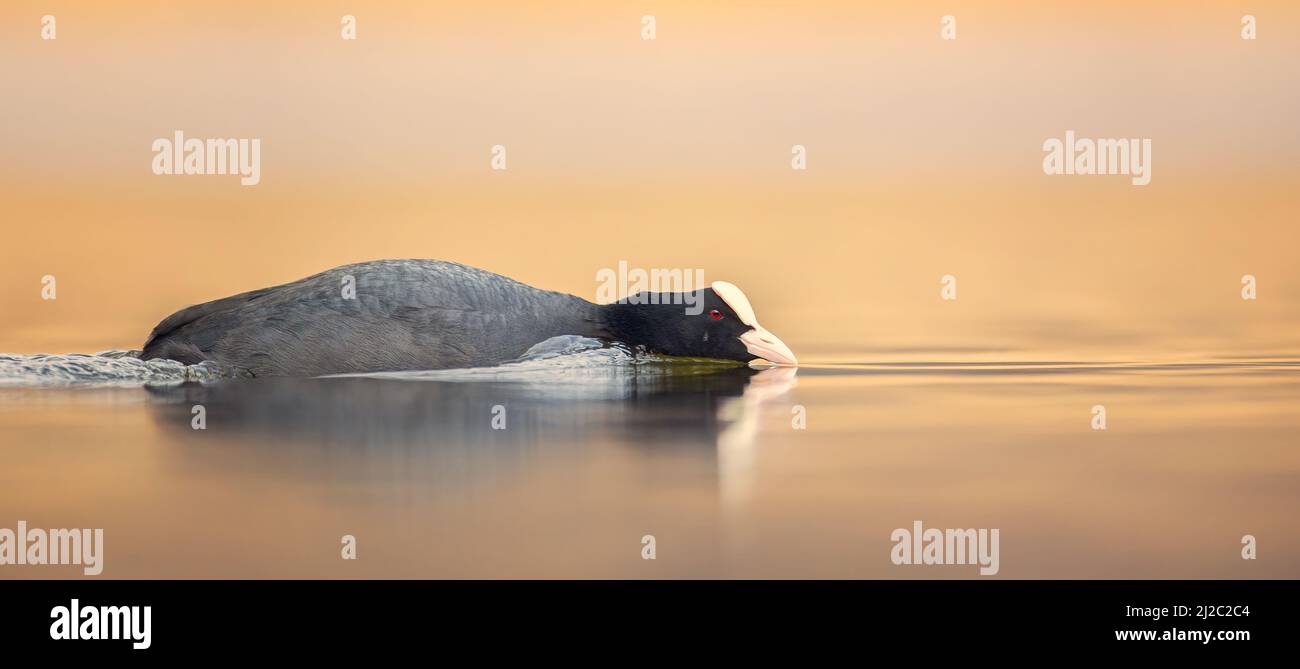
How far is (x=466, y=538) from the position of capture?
446cm

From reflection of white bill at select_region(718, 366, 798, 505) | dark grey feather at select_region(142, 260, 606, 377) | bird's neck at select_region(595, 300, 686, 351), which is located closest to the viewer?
reflection of white bill at select_region(718, 366, 798, 505)

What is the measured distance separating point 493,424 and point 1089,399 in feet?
13.5

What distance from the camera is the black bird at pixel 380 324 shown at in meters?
9.74

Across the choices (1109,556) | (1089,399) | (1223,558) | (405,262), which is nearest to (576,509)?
(1109,556)

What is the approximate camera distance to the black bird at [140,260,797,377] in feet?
32.0

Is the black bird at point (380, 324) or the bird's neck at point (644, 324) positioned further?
the bird's neck at point (644, 324)

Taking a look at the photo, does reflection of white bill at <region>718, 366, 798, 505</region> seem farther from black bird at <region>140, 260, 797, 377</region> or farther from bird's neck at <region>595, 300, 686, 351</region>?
black bird at <region>140, 260, 797, 377</region>

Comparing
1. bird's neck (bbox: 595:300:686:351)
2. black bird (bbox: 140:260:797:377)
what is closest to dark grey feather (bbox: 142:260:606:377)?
black bird (bbox: 140:260:797:377)

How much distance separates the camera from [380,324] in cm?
992

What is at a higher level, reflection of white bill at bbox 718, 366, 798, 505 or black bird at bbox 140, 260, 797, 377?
black bird at bbox 140, 260, 797, 377

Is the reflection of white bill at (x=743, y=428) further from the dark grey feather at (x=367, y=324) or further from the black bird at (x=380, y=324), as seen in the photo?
the dark grey feather at (x=367, y=324)

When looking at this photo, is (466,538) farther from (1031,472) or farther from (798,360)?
(798,360)

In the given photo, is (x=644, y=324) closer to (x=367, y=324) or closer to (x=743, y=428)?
(x=367, y=324)

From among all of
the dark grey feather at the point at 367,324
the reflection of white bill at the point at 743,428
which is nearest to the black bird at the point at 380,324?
the dark grey feather at the point at 367,324
